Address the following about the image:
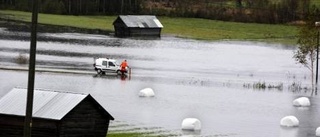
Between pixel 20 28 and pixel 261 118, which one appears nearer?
pixel 261 118

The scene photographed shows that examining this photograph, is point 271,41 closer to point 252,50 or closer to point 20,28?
point 252,50

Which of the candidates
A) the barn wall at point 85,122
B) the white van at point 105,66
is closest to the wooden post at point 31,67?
the barn wall at point 85,122

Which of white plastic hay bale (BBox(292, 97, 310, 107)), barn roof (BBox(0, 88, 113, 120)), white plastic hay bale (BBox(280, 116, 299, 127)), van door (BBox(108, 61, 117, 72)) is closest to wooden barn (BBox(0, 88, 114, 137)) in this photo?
barn roof (BBox(0, 88, 113, 120))

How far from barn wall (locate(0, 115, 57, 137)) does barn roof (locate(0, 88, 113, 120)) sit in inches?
7.4

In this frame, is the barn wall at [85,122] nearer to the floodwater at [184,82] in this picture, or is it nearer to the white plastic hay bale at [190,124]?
the floodwater at [184,82]

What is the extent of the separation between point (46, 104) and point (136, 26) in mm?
100408

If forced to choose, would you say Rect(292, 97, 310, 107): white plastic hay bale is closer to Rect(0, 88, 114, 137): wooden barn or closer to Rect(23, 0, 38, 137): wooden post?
Rect(0, 88, 114, 137): wooden barn

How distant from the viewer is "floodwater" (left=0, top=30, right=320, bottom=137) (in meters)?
52.4

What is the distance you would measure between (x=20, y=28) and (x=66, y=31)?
7.81m

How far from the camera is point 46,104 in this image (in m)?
37.7

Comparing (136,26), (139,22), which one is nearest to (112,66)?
(136,26)

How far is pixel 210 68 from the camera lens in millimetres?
92062

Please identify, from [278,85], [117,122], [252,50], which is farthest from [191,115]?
[252,50]

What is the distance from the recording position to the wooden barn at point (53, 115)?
37.3 metres
